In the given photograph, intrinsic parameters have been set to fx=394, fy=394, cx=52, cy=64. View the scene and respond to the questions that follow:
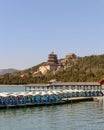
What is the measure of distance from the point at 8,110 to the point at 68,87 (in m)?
85.2

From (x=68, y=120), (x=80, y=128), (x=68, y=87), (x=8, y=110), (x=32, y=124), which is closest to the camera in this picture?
(x=80, y=128)

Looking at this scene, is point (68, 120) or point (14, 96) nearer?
point (68, 120)

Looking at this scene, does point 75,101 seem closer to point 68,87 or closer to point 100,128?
point 100,128

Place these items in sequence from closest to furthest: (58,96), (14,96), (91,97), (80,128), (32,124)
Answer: (80,128), (32,124), (14,96), (58,96), (91,97)

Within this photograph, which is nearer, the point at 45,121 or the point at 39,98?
the point at 45,121

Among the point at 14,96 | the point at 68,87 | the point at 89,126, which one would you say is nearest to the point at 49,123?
the point at 89,126

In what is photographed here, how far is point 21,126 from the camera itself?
47281mm

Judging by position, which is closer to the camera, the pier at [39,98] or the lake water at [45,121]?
the lake water at [45,121]

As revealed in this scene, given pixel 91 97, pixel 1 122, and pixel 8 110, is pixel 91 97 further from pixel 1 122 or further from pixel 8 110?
pixel 1 122

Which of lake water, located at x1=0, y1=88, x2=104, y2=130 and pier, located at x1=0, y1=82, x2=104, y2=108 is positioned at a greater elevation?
pier, located at x1=0, y1=82, x2=104, y2=108

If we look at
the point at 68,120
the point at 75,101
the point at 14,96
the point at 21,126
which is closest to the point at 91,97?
the point at 75,101

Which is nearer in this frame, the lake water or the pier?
the lake water

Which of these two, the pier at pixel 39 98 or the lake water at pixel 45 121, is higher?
the pier at pixel 39 98

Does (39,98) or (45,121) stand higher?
(39,98)
